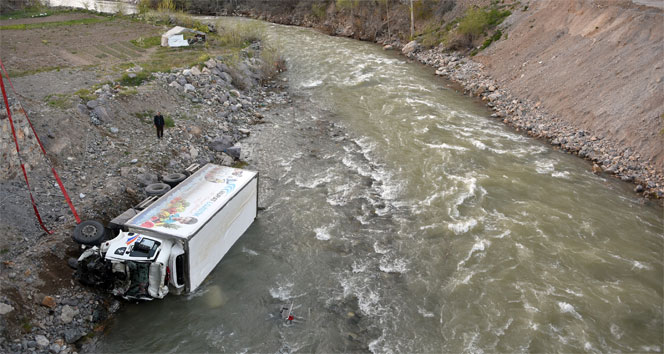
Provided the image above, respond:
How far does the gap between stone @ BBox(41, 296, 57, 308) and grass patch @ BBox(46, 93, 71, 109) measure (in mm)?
8645

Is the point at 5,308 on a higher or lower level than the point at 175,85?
lower

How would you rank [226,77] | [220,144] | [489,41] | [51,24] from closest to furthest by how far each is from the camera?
[220,144]
[226,77]
[51,24]
[489,41]

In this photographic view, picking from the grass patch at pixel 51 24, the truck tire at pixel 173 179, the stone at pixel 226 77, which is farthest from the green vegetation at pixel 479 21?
the grass patch at pixel 51 24

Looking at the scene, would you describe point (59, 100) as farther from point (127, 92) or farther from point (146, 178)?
point (146, 178)

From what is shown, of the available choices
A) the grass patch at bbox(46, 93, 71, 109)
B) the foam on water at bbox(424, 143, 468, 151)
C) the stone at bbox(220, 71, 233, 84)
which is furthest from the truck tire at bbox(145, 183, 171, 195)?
the stone at bbox(220, 71, 233, 84)

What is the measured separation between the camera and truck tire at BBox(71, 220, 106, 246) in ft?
31.9

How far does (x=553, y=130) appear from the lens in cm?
1978

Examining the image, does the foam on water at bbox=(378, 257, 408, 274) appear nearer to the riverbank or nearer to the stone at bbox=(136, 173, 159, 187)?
the stone at bbox=(136, 173, 159, 187)

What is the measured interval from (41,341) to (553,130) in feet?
69.9

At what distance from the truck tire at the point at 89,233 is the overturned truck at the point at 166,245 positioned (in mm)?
35

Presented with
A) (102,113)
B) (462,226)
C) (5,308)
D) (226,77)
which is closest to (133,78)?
(102,113)

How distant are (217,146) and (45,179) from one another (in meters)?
6.52

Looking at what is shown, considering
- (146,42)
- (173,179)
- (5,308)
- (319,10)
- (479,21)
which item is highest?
(319,10)

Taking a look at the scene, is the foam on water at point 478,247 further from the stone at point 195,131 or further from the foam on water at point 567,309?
the stone at point 195,131
